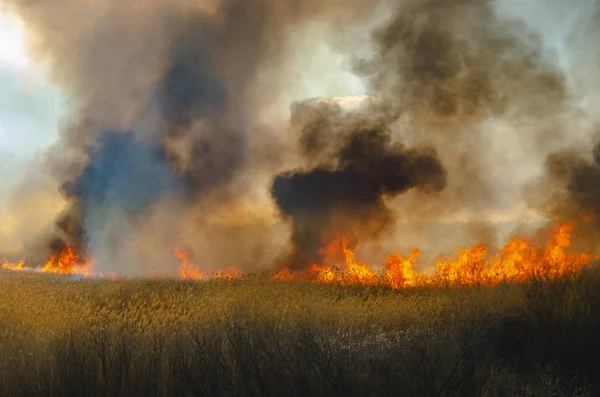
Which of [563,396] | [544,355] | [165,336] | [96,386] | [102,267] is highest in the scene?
[102,267]

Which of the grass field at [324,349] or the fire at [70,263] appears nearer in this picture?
the grass field at [324,349]

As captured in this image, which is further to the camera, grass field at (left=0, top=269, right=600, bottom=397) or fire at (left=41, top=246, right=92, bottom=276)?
fire at (left=41, top=246, right=92, bottom=276)

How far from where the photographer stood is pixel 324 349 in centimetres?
650

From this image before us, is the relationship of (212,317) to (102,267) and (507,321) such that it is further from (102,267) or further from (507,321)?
(102,267)

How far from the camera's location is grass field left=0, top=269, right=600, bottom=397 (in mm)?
5793

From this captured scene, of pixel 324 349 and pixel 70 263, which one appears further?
pixel 70 263

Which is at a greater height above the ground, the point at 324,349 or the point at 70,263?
the point at 70,263

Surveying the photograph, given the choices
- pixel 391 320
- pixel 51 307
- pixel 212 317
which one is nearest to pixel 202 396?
pixel 212 317

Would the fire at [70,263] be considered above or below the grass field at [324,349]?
above

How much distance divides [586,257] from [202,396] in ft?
33.3

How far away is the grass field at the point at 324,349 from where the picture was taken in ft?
19.0

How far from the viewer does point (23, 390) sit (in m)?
5.94

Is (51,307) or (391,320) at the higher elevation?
(51,307)

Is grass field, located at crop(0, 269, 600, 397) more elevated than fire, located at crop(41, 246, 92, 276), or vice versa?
fire, located at crop(41, 246, 92, 276)
